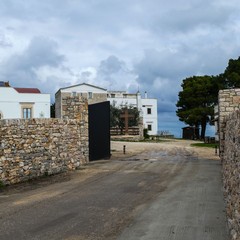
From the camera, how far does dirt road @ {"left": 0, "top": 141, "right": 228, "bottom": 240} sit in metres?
7.21

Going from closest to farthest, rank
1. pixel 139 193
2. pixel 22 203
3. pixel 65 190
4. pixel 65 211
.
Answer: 1. pixel 65 211
2. pixel 22 203
3. pixel 139 193
4. pixel 65 190

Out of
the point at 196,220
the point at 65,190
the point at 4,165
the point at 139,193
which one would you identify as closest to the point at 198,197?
the point at 139,193

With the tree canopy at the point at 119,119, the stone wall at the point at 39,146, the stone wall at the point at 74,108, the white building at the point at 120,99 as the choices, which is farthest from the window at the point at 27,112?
the stone wall at the point at 39,146

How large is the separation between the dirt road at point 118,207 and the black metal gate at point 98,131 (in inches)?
213

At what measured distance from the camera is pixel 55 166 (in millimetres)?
16125

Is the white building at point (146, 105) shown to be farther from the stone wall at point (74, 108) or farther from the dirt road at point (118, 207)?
the dirt road at point (118, 207)

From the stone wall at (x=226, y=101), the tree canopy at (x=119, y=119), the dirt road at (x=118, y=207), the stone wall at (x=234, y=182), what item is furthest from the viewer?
the tree canopy at (x=119, y=119)

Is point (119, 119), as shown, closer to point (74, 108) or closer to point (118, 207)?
point (74, 108)

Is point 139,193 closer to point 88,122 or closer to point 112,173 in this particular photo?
point 112,173

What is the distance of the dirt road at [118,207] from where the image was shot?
284 inches

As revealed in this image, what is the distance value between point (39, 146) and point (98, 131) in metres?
6.01

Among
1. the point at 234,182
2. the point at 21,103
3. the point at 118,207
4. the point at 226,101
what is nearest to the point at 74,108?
the point at 226,101

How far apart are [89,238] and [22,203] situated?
385 cm

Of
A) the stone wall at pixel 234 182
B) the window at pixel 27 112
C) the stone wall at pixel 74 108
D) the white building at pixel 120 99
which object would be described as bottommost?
the stone wall at pixel 234 182
